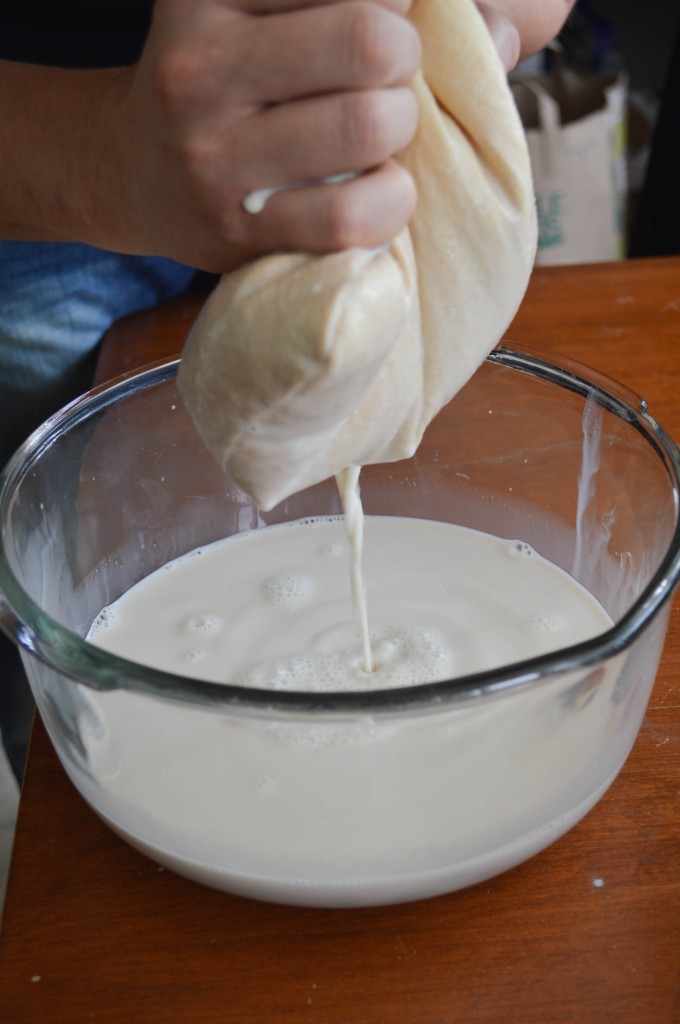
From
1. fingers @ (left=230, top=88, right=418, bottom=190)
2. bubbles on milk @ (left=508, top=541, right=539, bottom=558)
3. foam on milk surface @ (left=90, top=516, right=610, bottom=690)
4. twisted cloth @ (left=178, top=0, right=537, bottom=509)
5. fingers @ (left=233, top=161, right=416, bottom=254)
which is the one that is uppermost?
fingers @ (left=230, top=88, right=418, bottom=190)

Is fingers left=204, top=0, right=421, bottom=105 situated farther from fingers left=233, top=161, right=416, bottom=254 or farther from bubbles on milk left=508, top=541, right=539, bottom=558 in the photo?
bubbles on milk left=508, top=541, right=539, bottom=558

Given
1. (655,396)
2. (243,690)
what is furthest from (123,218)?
(655,396)

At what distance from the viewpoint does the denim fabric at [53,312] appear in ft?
3.19

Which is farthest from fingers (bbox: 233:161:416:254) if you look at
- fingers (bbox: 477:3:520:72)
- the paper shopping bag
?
the paper shopping bag

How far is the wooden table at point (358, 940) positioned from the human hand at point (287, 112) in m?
0.32

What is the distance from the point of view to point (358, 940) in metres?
0.51

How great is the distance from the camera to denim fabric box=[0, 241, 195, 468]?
97cm

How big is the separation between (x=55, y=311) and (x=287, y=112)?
22.9 inches

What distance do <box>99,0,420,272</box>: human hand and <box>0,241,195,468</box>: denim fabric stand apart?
511 millimetres

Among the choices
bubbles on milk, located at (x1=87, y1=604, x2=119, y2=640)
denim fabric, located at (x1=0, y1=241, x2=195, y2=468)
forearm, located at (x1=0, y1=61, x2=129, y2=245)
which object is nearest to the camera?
forearm, located at (x1=0, y1=61, x2=129, y2=245)

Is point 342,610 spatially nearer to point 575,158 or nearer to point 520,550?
point 520,550

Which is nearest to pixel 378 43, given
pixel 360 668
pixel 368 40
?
pixel 368 40

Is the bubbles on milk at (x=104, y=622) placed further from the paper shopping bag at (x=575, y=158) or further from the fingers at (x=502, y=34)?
the paper shopping bag at (x=575, y=158)

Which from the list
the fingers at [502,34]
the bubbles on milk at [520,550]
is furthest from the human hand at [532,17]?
the bubbles on milk at [520,550]
